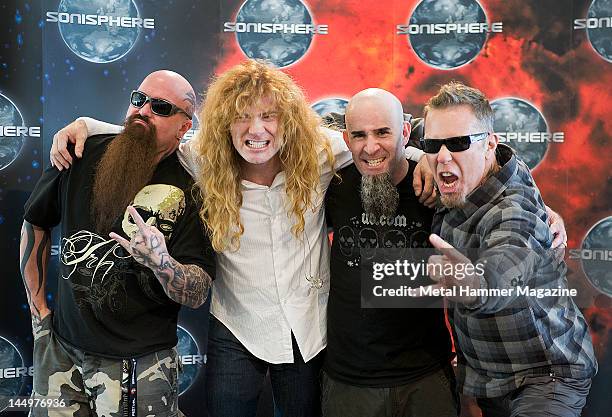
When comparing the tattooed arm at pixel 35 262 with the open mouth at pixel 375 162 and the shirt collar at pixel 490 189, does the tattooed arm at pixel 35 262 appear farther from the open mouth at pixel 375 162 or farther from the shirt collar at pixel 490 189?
the shirt collar at pixel 490 189

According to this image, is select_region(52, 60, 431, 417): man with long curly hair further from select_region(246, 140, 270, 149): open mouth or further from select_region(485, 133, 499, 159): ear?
select_region(485, 133, 499, 159): ear

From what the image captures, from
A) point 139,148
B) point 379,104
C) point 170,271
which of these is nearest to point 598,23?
point 379,104

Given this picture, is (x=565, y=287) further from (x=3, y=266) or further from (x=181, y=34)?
(x=3, y=266)

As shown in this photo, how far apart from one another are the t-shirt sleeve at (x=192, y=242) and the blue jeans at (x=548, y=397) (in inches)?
45.4

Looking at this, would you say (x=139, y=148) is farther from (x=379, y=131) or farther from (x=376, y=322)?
(x=376, y=322)

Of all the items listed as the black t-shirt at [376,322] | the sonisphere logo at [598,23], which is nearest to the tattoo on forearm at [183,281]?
the black t-shirt at [376,322]

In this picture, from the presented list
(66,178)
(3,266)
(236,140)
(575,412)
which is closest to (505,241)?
(575,412)

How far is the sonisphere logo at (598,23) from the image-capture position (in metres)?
3.22

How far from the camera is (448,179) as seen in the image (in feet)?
6.88

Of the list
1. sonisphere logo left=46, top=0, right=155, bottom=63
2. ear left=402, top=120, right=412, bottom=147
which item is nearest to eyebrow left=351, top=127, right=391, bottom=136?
ear left=402, top=120, right=412, bottom=147

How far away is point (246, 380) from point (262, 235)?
56cm

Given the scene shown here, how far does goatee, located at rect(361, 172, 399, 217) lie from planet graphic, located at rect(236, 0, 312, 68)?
1.23 metres

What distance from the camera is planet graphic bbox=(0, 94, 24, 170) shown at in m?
3.17

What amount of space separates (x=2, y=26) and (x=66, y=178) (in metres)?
1.15
